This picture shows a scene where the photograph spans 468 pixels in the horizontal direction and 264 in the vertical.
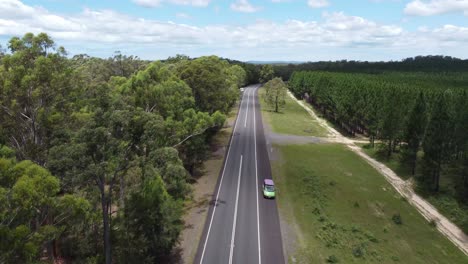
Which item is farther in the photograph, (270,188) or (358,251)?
(270,188)

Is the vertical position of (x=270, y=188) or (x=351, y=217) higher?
(x=270, y=188)

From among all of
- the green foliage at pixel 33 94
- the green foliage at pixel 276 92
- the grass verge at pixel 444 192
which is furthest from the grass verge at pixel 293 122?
the green foliage at pixel 33 94

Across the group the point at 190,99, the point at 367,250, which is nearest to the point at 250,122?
the point at 190,99

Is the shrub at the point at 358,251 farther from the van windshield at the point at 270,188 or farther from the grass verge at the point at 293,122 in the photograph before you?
the grass verge at the point at 293,122

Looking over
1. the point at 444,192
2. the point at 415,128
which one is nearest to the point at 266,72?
the point at 415,128

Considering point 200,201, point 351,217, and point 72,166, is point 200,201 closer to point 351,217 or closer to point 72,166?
point 351,217

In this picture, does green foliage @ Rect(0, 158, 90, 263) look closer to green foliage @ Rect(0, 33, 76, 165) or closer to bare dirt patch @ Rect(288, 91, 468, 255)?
green foliage @ Rect(0, 33, 76, 165)

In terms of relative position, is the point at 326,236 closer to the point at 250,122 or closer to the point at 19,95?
the point at 19,95
